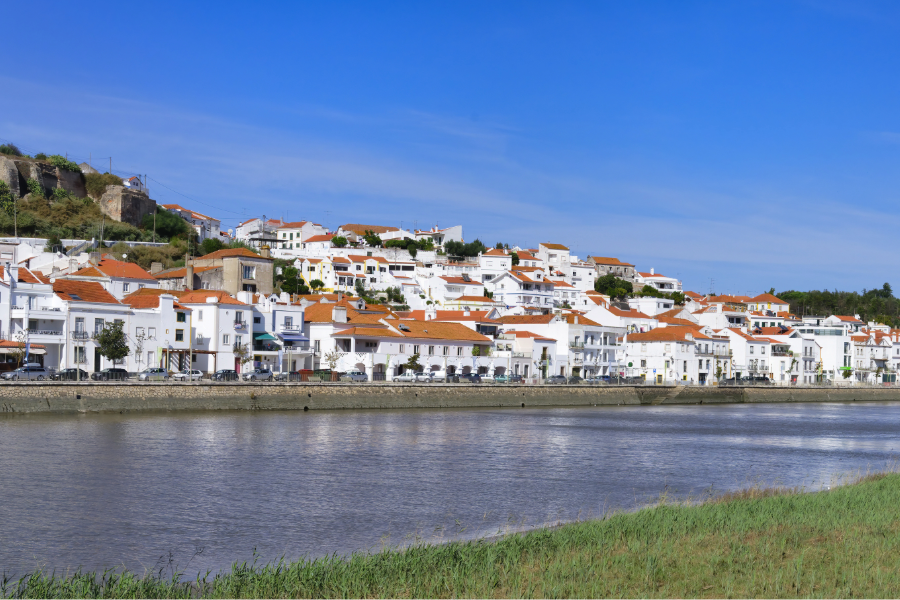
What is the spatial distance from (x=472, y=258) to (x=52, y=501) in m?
134

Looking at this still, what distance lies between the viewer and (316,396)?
194 feet

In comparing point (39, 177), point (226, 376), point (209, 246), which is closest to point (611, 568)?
point (226, 376)

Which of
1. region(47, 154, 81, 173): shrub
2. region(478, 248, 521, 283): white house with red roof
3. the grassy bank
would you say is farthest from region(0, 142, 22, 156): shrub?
the grassy bank

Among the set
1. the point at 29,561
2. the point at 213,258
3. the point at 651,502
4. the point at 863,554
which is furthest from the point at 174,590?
the point at 213,258

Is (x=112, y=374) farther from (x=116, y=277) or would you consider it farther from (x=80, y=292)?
(x=116, y=277)

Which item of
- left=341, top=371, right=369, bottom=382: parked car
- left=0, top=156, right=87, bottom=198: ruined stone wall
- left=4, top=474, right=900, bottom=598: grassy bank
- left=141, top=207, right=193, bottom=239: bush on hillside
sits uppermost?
left=0, top=156, right=87, bottom=198: ruined stone wall

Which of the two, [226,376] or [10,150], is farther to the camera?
[10,150]

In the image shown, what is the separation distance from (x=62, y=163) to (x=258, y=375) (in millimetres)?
77498

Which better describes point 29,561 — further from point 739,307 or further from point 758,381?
point 739,307

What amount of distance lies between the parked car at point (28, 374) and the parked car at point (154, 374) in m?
5.49

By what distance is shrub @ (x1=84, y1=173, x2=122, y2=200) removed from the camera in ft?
412

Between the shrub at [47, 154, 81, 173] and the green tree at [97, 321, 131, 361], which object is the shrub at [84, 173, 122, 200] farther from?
the green tree at [97, 321, 131, 361]

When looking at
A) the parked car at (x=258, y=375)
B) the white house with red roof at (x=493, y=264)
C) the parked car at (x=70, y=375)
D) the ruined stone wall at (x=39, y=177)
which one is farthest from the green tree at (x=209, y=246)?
the parked car at (x=70, y=375)

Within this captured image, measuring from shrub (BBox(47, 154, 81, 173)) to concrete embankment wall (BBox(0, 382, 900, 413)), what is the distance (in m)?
80.9
